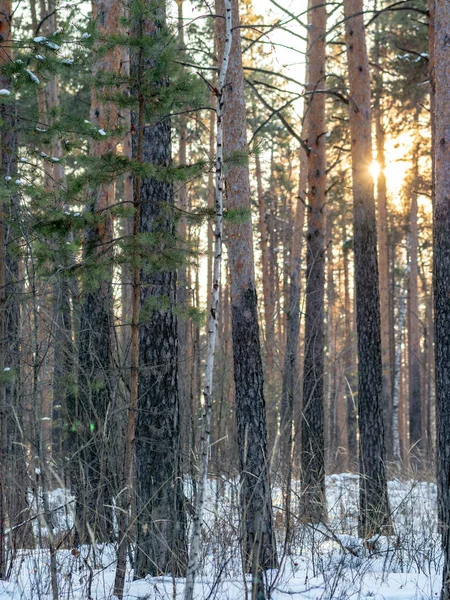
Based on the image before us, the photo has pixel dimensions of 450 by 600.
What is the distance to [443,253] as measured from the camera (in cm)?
533

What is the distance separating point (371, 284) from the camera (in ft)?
30.5

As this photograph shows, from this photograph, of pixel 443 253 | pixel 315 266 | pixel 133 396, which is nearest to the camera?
pixel 443 253

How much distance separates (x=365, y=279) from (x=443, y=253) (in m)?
3.98

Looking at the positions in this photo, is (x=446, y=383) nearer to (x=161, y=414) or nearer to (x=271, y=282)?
(x=161, y=414)

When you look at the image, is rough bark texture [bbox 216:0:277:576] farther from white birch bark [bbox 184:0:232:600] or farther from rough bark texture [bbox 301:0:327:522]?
rough bark texture [bbox 301:0:327:522]

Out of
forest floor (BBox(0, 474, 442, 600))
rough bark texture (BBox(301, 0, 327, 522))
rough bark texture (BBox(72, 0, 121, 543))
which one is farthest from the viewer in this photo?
rough bark texture (BBox(301, 0, 327, 522))

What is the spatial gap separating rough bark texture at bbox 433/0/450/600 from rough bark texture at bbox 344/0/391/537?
3495 mm

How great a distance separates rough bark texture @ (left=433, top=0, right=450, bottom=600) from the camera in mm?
5234

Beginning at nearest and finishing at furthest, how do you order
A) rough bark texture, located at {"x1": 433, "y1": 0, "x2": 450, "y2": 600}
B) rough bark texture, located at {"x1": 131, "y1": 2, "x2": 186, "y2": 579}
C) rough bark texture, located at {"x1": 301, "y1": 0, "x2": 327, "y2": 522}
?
rough bark texture, located at {"x1": 433, "y1": 0, "x2": 450, "y2": 600}, rough bark texture, located at {"x1": 131, "y1": 2, "x2": 186, "y2": 579}, rough bark texture, located at {"x1": 301, "y1": 0, "x2": 327, "y2": 522}

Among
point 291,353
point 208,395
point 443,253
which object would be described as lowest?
point 208,395

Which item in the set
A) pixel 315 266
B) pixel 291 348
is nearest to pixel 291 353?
pixel 291 348

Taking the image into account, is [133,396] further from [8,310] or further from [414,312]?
[414,312]

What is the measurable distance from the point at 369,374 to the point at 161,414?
3634mm

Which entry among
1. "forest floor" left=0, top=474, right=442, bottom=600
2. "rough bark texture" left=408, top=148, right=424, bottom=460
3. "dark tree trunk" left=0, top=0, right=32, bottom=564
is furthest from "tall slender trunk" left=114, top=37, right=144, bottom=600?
"rough bark texture" left=408, top=148, right=424, bottom=460
